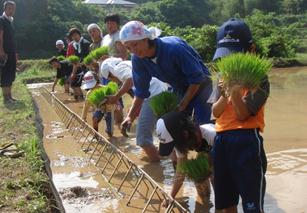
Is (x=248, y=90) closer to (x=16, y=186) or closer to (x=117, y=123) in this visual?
(x=16, y=186)

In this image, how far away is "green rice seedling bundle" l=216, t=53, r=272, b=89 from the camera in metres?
2.55

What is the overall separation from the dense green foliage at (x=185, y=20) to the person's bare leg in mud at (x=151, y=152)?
11.9 metres

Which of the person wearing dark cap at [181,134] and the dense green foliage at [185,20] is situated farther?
the dense green foliage at [185,20]

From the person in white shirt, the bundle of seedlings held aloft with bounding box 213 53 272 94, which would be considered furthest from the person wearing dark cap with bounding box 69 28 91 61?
the bundle of seedlings held aloft with bounding box 213 53 272 94

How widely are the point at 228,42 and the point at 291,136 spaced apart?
4.02m

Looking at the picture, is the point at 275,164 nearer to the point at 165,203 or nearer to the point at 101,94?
the point at 165,203

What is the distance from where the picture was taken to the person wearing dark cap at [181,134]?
10.9 feet

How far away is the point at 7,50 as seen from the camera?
7.86 metres

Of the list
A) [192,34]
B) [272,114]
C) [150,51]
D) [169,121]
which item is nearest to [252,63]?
[169,121]

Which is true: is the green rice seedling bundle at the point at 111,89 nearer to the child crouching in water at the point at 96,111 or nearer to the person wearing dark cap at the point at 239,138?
the child crouching in water at the point at 96,111

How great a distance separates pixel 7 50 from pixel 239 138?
6.04 metres

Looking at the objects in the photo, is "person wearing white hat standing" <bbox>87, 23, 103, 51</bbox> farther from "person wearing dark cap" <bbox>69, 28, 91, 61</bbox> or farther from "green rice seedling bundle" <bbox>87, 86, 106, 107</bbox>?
"green rice seedling bundle" <bbox>87, 86, 106, 107</bbox>

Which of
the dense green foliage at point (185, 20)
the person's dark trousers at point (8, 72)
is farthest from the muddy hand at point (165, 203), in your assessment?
the dense green foliage at point (185, 20)

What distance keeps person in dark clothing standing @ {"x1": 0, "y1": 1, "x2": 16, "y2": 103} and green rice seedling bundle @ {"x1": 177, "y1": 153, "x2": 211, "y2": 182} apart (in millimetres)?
5051
